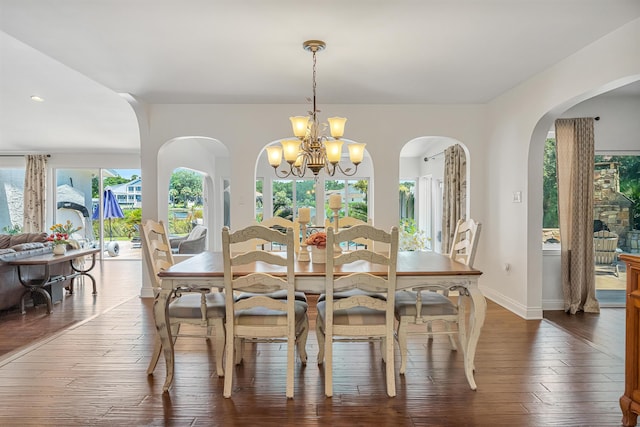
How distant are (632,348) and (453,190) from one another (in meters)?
4.60

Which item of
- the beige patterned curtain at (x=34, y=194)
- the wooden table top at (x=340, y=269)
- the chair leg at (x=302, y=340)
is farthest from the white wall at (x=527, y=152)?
the beige patterned curtain at (x=34, y=194)

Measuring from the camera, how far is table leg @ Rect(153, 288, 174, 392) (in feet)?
8.13

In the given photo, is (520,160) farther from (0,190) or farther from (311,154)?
(0,190)

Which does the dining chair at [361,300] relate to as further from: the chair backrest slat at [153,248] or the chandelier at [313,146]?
the chair backrest slat at [153,248]

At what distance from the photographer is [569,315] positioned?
4.41 metres

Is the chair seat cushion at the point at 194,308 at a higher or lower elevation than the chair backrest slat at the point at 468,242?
lower

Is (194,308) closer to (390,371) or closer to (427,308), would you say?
(390,371)

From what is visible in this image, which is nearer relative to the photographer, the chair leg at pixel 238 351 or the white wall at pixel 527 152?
the chair leg at pixel 238 351

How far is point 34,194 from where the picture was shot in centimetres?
862

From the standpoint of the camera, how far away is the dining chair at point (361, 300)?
7.67ft

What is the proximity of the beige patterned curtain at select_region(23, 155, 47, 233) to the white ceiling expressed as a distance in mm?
4230

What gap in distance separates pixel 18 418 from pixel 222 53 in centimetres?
281

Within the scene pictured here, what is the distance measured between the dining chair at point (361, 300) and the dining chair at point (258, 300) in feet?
0.72

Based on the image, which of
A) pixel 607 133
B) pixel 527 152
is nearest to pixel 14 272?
pixel 527 152
